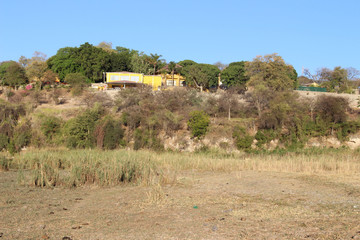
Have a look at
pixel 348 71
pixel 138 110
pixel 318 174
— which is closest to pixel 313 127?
pixel 138 110

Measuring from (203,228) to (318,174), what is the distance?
9.02 meters

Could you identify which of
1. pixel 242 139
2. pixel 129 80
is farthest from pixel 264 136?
pixel 129 80

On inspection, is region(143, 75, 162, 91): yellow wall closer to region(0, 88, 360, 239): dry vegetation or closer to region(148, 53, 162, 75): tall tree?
region(148, 53, 162, 75): tall tree

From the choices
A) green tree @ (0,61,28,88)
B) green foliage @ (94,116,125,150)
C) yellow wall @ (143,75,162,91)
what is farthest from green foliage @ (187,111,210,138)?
green tree @ (0,61,28,88)

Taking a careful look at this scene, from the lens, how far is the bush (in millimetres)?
29781

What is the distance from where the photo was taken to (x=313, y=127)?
3159 centimetres

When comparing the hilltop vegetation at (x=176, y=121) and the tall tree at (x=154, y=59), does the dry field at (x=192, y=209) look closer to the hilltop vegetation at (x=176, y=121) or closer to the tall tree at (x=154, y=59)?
the hilltop vegetation at (x=176, y=121)

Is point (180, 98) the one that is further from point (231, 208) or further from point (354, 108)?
point (231, 208)

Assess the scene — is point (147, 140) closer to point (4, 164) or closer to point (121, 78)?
point (4, 164)

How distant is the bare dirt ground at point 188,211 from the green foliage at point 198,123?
18358mm

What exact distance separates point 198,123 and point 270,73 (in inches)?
744

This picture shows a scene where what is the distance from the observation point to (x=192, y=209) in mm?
8633

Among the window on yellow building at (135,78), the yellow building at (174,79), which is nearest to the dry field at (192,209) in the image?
the window on yellow building at (135,78)

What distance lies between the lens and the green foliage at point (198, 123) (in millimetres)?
31031
